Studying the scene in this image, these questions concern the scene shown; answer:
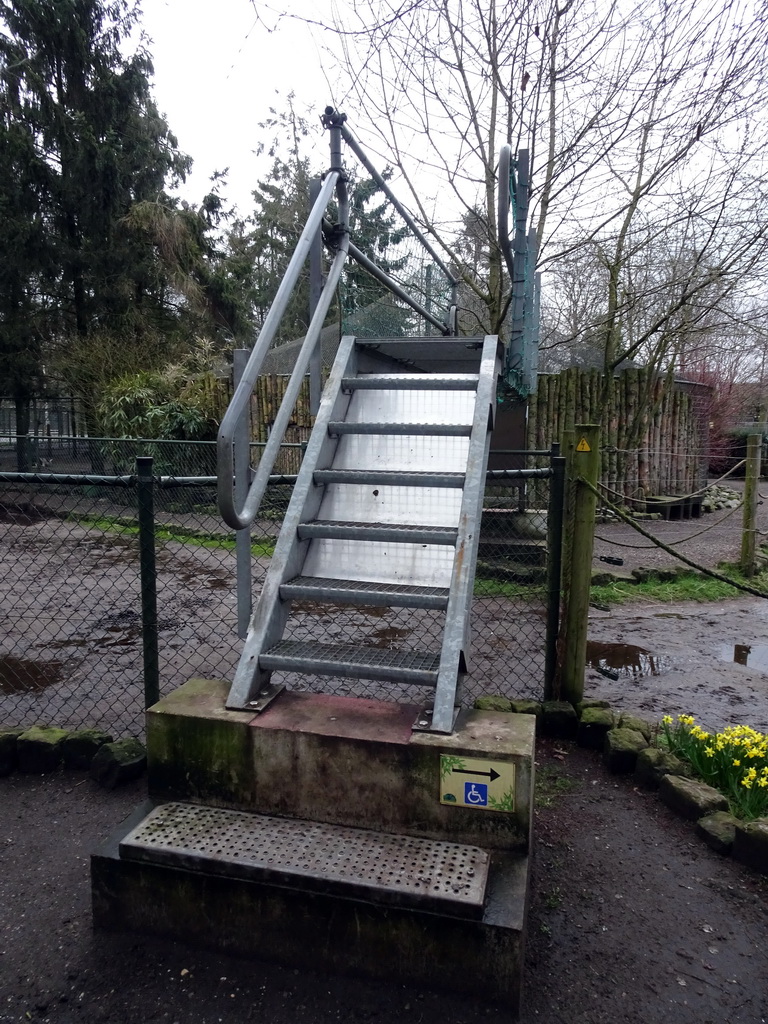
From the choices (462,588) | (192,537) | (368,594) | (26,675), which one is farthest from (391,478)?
(192,537)

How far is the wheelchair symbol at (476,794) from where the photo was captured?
215 centimetres

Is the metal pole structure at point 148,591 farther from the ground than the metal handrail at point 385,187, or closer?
closer

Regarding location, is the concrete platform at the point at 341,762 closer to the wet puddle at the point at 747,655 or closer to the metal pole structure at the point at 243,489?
the metal pole structure at the point at 243,489

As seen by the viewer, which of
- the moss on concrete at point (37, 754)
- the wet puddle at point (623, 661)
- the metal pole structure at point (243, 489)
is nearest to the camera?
the metal pole structure at point (243, 489)

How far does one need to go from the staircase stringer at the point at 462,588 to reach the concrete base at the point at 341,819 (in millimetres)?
100

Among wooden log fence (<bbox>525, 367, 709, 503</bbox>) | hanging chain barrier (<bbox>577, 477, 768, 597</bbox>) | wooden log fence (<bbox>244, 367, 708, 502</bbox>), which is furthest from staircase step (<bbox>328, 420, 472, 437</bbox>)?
wooden log fence (<bbox>525, 367, 709, 503</bbox>)

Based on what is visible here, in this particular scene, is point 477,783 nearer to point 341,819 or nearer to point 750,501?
point 341,819

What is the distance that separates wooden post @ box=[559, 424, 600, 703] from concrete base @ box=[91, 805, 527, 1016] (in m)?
1.80

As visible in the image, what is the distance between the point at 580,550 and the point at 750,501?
188 inches

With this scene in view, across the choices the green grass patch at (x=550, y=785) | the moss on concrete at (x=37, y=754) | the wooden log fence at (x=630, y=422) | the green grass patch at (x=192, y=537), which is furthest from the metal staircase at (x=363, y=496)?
the wooden log fence at (x=630, y=422)

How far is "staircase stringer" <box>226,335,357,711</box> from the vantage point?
2.50 m

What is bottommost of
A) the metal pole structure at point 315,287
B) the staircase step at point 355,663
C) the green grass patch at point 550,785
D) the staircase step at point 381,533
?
the green grass patch at point 550,785

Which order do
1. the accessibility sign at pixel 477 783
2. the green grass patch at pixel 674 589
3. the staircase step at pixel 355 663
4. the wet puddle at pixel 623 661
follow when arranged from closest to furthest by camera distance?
the accessibility sign at pixel 477 783, the staircase step at pixel 355 663, the wet puddle at pixel 623 661, the green grass patch at pixel 674 589

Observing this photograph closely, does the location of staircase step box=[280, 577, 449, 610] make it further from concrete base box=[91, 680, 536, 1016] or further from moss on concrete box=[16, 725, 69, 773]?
moss on concrete box=[16, 725, 69, 773]
